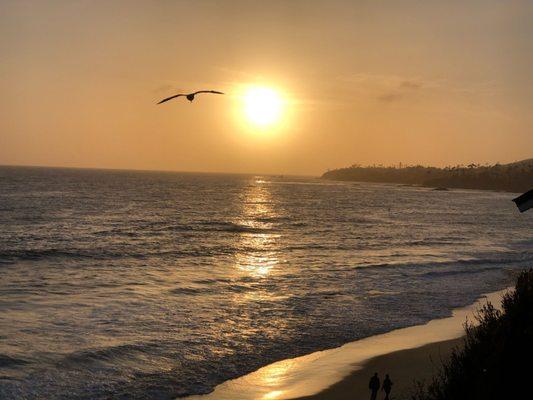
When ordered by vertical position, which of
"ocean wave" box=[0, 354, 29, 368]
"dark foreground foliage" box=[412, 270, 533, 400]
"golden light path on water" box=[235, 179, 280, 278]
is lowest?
"golden light path on water" box=[235, 179, 280, 278]

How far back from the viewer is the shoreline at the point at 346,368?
14.8 m

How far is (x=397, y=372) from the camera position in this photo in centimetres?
1644

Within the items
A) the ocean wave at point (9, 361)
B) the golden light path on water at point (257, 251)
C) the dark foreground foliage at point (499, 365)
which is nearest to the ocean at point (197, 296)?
the ocean wave at point (9, 361)

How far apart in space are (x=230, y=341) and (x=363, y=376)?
5.32m

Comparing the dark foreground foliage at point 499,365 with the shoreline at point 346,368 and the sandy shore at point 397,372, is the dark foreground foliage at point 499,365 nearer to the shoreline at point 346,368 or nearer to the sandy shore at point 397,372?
the shoreline at point 346,368

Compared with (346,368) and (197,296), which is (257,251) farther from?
(346,368)

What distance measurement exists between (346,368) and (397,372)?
5.08ft

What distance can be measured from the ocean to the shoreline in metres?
0.65

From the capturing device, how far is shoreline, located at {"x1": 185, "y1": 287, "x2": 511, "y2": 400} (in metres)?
14.8

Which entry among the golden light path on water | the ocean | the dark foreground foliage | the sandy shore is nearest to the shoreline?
the sandy shore

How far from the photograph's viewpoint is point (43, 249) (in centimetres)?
4144

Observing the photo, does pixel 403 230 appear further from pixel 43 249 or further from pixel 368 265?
pixel 43 249

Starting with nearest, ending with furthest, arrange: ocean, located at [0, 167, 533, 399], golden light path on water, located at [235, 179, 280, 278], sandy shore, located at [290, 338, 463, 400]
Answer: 1. sandy shore, located at [290, 338, 463, 400]
2. ocean, located at [0, 167, 533, 399]
3. golden light path on water, located at [235, 179, 280, 278]

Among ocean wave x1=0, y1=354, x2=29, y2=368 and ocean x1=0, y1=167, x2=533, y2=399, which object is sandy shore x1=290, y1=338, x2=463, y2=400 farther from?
ocean wave x1=0, y1=354, x2=29, y2=368
